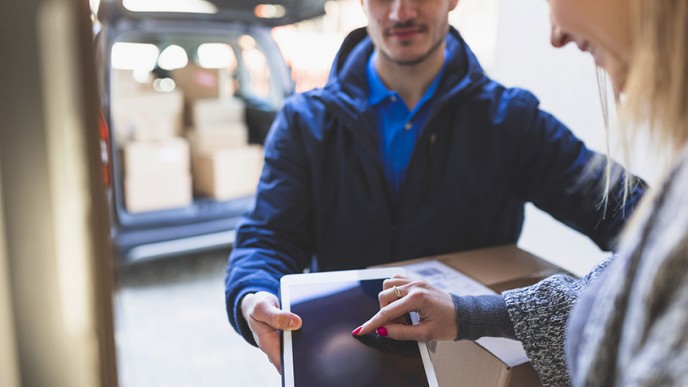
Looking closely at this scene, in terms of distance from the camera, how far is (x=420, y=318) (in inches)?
36.1

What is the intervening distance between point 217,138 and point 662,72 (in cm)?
310

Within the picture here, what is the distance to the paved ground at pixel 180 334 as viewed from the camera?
2.27m

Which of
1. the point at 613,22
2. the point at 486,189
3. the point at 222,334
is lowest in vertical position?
the point at 222,334

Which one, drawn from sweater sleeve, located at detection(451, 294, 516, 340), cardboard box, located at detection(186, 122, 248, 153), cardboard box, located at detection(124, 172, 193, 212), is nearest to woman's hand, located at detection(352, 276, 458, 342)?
sweater sleeve, located at detection(451, 294, 516, 340)

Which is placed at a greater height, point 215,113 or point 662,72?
point 662,72

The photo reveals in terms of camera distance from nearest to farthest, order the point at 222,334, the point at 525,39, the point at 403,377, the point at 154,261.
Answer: the point at 403,377
the point at 525,39
the point at 222,334
the point at 154,261

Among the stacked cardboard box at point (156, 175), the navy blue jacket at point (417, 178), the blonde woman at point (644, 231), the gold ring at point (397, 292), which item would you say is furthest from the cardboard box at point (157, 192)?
the blonde woman at point (644, 231)

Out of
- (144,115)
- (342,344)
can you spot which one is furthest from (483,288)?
(144,115)

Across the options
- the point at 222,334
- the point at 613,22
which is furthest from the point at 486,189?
the point at 222,334

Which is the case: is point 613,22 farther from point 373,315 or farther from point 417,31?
point 417,31

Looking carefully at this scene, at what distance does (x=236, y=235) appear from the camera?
1335 mm

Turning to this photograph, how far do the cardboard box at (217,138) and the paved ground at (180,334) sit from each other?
2.22 feet

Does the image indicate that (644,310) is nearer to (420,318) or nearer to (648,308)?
(648,308)

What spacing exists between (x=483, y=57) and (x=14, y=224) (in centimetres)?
624
